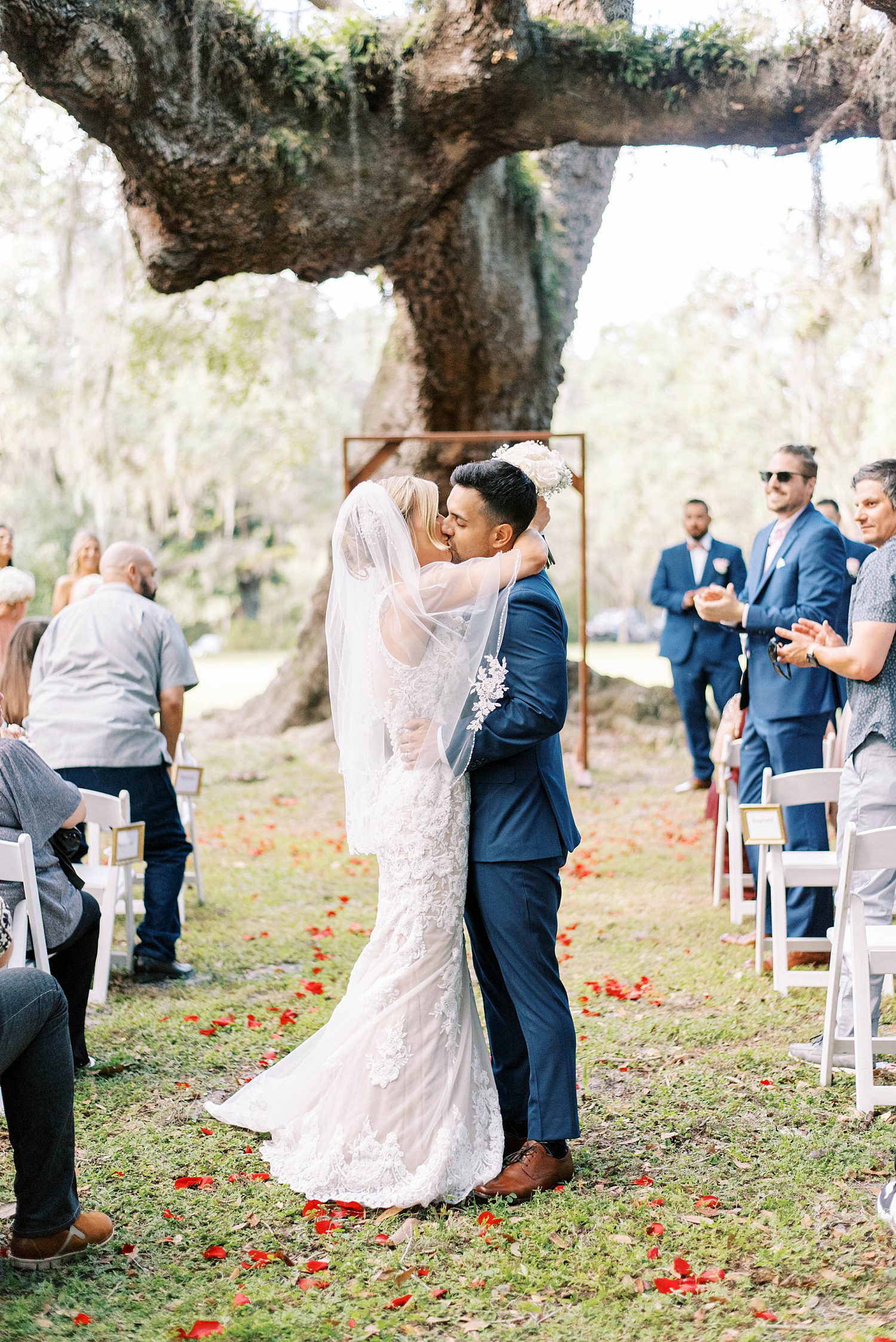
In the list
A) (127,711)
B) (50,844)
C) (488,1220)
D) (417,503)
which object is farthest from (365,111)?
(488,1220)

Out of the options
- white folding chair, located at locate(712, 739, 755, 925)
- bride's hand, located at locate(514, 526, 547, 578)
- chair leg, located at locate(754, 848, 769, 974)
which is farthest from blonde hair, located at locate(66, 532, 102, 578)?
bride's hand, located at locate(514, 526, 547, 578)

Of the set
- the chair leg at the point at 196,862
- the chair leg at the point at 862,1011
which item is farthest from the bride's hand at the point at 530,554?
the chair leg at the point at 196,862

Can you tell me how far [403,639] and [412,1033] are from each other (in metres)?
1.13

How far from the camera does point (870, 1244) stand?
3141 mm

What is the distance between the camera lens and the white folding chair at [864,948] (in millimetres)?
3869

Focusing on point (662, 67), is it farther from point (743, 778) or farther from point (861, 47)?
point (743, 778)

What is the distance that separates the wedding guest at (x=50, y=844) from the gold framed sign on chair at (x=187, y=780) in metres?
2.66

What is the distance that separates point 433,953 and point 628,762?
9080 mm

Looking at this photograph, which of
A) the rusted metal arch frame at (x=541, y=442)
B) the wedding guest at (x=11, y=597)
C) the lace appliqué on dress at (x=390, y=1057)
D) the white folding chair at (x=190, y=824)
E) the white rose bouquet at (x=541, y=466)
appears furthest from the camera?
the rusted metal arch frame at (x=541, y=442)

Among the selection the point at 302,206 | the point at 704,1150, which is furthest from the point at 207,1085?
the point at 302,206

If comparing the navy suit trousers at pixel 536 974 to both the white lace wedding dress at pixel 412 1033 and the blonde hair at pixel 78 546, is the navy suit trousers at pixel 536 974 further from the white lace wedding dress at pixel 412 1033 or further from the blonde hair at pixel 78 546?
the blonde hair at pixel 78 546

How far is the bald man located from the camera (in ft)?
18.7

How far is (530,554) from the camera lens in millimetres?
3455

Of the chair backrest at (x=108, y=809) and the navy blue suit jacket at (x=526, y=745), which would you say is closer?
the navy blue suit jacket at (x=526, y=745)
